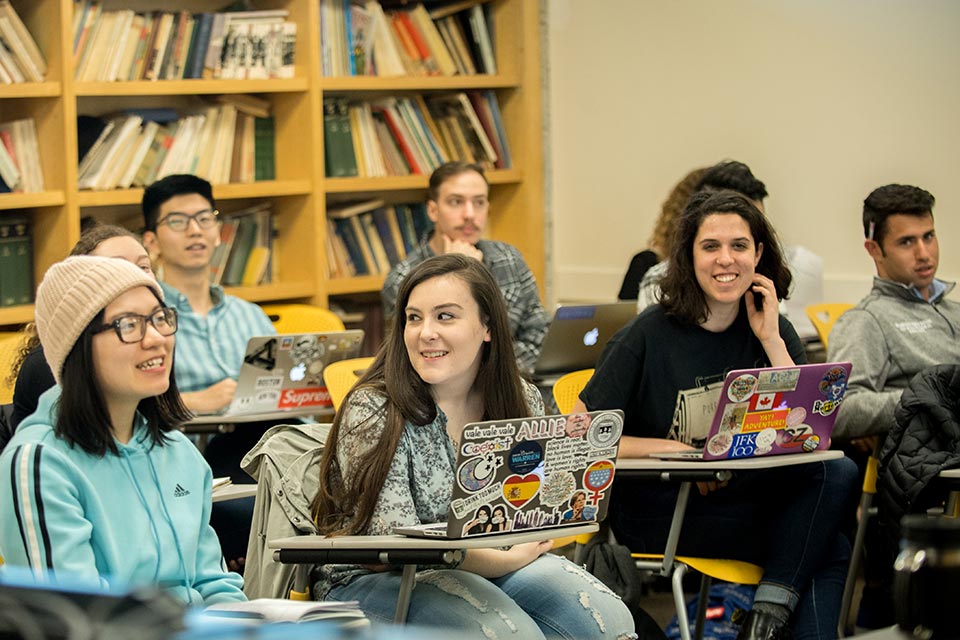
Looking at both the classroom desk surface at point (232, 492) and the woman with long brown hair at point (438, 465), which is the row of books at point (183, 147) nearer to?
the classroom desk surface at point (232, 492)

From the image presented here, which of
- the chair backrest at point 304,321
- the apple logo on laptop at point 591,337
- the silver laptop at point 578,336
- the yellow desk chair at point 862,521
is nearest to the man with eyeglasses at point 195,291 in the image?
the chair backrest at point 304,321

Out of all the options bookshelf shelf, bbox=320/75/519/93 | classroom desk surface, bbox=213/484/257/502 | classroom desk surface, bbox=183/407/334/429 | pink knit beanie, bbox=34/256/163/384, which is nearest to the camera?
pink knit beanie, bbox=34/256/163/384

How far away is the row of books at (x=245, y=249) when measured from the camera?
4996mm

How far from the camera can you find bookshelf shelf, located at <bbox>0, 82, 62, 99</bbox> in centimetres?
434

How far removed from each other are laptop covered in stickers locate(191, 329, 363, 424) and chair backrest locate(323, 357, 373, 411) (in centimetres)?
12

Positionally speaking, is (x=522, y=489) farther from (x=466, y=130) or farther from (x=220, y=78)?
(x=466, y=130)

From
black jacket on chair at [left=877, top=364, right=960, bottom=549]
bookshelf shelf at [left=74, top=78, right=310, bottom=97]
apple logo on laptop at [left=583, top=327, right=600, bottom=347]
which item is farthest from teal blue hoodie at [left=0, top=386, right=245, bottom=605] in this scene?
bookshelf shelf at [left=74, top=78, right=310, bottom=97]

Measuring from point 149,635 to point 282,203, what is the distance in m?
4.41

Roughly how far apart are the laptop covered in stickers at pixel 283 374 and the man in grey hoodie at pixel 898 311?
1467 mm

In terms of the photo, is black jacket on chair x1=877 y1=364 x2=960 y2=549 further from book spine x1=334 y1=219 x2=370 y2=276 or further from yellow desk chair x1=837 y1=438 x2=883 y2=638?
book spine x1=334 y1=219 x2=370 y2=276

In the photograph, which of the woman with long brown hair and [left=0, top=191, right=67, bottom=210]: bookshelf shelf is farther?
[left=0, top=191, right=67, bottom=210]: bookshelf shelf

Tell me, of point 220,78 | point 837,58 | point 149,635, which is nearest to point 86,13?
point 220,78

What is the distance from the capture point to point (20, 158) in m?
4.53

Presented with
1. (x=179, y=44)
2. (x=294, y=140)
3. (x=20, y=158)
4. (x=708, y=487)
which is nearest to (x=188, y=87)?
(x=179, y=44)
